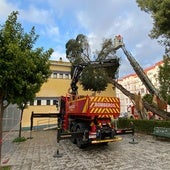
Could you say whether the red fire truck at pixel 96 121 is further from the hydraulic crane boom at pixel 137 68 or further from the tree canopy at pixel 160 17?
the hydraulic crane boom at pixel 137 68

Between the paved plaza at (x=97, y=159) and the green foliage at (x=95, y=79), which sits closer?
the paved plaza at (x=97, y=159)

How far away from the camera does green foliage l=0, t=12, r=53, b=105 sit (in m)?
6.73

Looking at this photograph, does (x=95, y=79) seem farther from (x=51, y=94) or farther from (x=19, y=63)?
(x=19, y=63)

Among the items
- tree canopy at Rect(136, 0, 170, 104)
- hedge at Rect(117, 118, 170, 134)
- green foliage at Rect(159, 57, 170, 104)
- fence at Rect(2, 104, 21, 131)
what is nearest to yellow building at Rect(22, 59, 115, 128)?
fence at Rect(2, 104, 21, 131)

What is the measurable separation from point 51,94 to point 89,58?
21.4 feet

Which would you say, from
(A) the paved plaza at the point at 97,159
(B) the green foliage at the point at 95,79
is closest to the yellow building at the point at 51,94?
(B) the green foliage at the point at 95,79

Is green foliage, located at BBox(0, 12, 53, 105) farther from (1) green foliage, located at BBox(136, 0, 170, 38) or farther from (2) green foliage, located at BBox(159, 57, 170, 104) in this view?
(2) green foliage, located at BBox(159, 57, 170, 104)

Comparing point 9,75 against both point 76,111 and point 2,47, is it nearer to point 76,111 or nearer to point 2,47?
point 2,47

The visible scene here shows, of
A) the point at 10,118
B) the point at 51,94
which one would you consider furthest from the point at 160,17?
the point at 10,118

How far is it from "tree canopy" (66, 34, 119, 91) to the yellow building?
1.76 metres

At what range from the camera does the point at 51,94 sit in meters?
25.5

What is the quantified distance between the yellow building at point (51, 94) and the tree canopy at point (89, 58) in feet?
5.78

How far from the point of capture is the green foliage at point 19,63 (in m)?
6.73

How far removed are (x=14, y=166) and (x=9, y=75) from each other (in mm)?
3769
